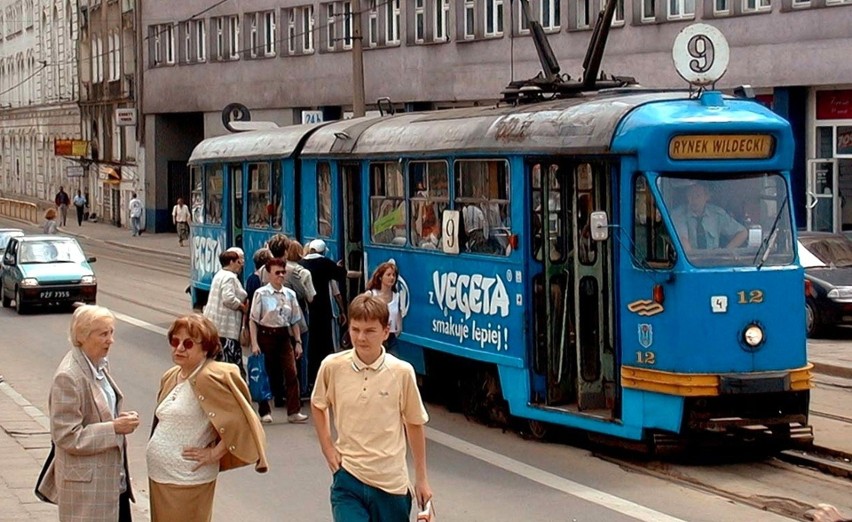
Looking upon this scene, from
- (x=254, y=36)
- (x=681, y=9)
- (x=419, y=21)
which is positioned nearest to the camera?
(x=681, y=9)

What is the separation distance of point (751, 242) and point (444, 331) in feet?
12.1

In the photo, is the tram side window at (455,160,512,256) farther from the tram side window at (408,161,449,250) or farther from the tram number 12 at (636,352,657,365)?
the tram number 12 at (636,352,657,365)

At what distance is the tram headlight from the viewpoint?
40.1 feet

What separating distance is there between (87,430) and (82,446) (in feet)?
0.24

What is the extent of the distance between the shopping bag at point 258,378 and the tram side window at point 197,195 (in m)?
10.4

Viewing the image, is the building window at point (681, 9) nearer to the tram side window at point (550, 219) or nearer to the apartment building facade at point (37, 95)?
the tram side window at point (550, 219)

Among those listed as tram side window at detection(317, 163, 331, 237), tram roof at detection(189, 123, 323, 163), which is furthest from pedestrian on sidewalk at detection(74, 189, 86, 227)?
tram side window at detection(317, 163, 331, 237)

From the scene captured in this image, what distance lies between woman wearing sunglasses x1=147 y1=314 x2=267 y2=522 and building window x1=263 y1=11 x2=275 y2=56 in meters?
48.2

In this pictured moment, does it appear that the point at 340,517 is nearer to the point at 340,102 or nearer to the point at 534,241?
the point at 534,241

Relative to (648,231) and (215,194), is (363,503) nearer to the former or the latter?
(648,231)

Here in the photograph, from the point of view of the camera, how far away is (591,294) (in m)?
13.1

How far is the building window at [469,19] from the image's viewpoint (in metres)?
43.7

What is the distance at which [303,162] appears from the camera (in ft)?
64.0

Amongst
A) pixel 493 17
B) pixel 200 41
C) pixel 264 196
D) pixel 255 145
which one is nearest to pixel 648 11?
pixel 493 17
